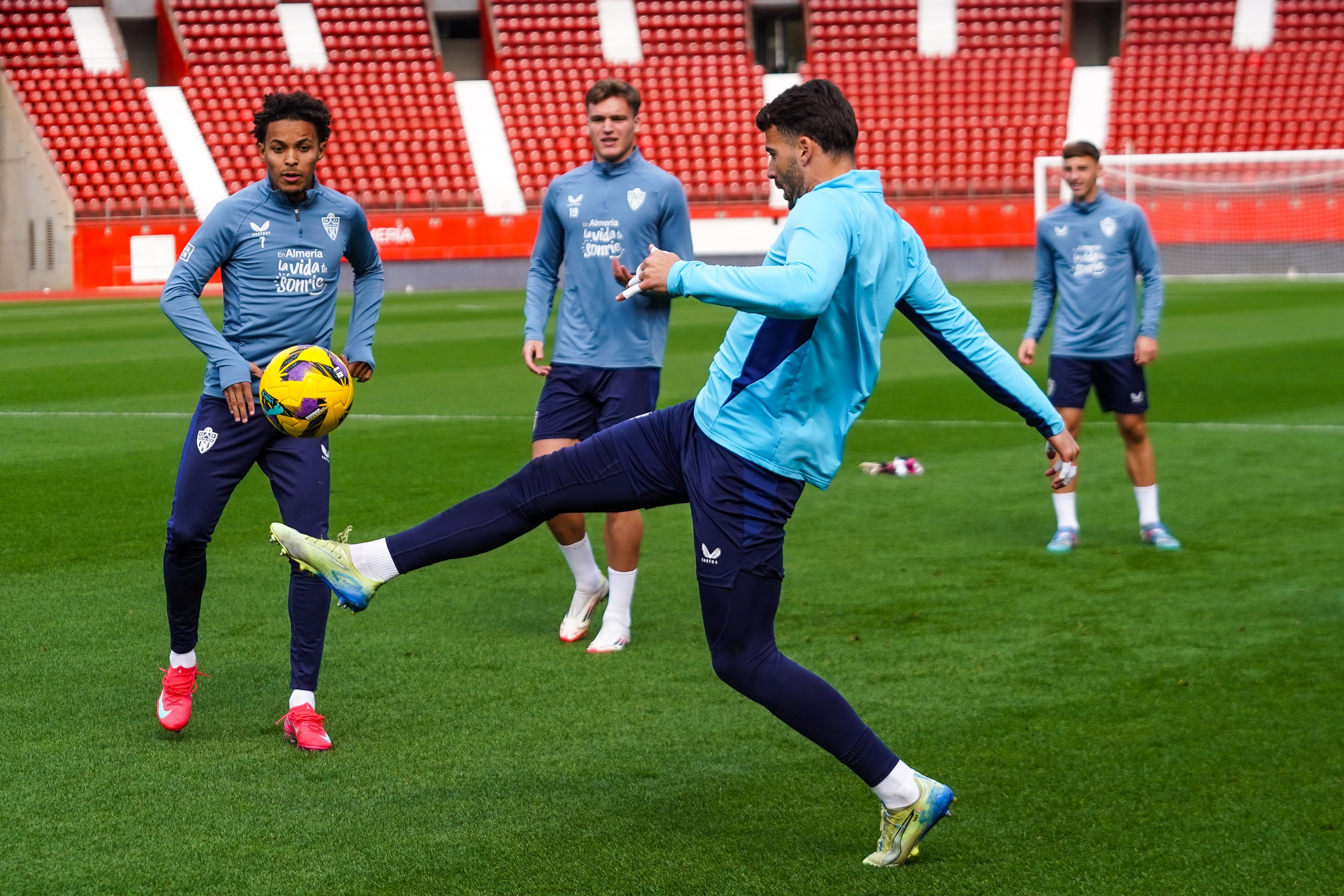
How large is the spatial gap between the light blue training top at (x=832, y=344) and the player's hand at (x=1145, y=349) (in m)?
4.28

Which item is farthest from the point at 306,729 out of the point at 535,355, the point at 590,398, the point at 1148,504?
the point at 1148,504

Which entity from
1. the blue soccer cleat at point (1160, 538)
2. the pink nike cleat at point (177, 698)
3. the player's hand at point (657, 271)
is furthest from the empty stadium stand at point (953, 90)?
the player's hand at point (657, 271)

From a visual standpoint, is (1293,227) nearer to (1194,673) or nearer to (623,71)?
(623,71)

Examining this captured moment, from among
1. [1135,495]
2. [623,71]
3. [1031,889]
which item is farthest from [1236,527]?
[623,71]

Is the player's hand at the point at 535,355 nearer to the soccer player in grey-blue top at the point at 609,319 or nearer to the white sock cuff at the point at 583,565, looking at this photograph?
the soccer player in grey-blue top at the point at 609,319

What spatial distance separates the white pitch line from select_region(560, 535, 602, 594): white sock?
607 cm

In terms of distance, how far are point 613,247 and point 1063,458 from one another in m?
2.59

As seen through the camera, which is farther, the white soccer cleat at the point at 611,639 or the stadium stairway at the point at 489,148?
the stadium stairway at the point at 489,148

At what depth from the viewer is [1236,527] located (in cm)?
816

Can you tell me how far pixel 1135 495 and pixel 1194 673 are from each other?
136 inches

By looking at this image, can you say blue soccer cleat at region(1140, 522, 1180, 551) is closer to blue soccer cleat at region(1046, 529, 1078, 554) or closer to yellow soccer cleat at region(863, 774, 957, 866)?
blue soccer cleat at region(1046, 529, 1078, 554)

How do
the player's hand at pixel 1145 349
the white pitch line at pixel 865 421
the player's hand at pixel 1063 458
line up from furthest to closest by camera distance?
the white pitch line at pixel 865 421 < the player's hand at pixel 1145 349 < the player's hand at pixel 1063 458

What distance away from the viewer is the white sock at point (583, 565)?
6.17 meters

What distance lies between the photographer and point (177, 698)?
4672mm
